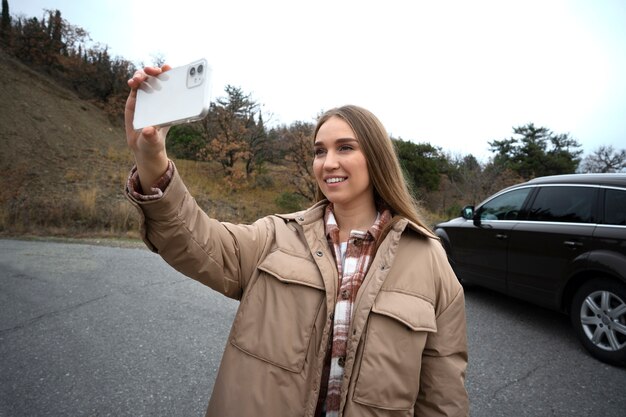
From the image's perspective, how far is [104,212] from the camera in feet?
33.5

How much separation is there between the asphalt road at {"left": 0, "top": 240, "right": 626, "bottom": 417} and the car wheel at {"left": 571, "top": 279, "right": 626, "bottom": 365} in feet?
0.51

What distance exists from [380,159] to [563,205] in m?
3.43

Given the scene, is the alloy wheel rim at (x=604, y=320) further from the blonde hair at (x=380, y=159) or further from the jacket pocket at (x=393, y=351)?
the jacket pocket at (x=393, y=351)

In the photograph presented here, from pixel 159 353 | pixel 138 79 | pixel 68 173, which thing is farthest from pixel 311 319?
pixel 68 173

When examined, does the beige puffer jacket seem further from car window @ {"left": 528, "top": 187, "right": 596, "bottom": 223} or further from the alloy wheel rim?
car window @ {"left": 528, "top": 187, "right": 596, "bottom": 223}

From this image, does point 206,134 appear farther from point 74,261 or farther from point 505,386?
point 505,386

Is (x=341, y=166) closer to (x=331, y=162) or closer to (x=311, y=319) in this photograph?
(x=331, y=162)

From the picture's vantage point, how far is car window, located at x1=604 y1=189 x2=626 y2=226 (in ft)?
10.3

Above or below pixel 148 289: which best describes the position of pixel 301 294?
above

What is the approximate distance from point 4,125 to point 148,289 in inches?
834

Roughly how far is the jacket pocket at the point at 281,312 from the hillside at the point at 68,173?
361 inches

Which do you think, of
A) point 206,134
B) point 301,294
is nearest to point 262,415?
point 301,294

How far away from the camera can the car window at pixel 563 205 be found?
3.49 meters

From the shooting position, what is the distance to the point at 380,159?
5.30ft
